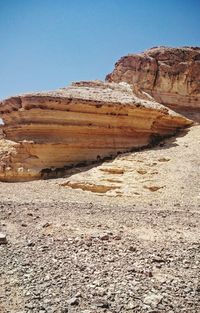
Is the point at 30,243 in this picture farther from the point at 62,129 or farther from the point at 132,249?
the point at 62,129

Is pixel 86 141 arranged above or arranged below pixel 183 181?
above

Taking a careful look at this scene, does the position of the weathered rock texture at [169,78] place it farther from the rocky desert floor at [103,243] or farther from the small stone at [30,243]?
the small stone at [30,243]

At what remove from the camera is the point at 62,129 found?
1808cm

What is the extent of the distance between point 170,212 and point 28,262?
615cm

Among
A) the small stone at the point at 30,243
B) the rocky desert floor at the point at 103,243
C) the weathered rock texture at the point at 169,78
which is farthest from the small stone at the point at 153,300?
the weathered rock texture at the point at 169,78

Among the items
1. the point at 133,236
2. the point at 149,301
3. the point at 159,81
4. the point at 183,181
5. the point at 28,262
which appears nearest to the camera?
the point at 149,301

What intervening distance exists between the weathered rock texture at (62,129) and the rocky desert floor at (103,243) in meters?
1.69

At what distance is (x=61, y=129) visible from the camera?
1806 cm

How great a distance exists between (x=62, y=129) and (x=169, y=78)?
20.8 metres

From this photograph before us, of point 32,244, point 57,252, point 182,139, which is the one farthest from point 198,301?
point 182,139

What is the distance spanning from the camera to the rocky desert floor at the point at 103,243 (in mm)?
5395

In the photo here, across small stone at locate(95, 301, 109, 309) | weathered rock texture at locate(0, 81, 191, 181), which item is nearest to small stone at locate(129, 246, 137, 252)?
small stone at locate(95, 301, 109, 309)

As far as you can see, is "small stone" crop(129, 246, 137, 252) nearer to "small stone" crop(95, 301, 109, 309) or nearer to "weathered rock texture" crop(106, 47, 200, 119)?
"small stone" crop(95, 301, 109, 309)

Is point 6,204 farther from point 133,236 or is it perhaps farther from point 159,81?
point 159,81
